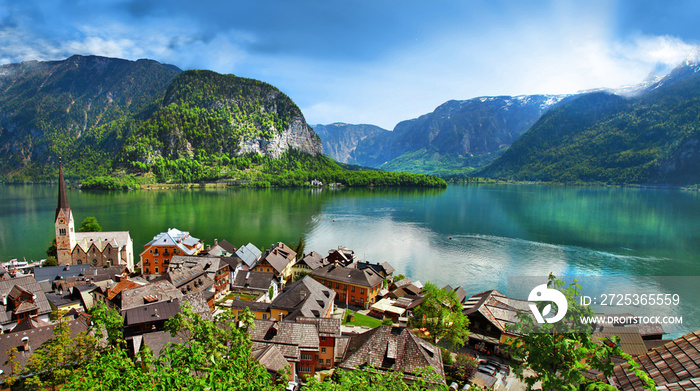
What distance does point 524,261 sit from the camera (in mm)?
55812

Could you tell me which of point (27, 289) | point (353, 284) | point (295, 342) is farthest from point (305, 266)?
point (27, 289)

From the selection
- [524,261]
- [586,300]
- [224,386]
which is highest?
[586,300]

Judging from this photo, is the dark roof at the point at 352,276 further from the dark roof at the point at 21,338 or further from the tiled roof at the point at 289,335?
the dark roof at the point at 21,338

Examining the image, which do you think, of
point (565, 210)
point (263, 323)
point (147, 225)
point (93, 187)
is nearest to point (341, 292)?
point (263, 323)

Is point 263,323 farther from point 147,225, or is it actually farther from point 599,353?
point 147,225

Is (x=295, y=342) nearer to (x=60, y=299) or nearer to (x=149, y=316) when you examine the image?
(x=149, y=316)

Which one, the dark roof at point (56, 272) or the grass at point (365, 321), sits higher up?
the dark roof at point (56, 272)

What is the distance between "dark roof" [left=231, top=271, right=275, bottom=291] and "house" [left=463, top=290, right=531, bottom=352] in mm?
21299

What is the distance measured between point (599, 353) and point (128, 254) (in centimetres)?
5582

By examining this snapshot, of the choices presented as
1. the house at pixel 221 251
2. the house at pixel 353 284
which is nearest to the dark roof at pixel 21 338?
the house at pixel 353 284

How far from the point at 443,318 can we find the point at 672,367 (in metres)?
20.5

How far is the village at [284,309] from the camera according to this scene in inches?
768

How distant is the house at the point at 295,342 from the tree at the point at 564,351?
55.8ft

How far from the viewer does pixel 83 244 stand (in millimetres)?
45188
